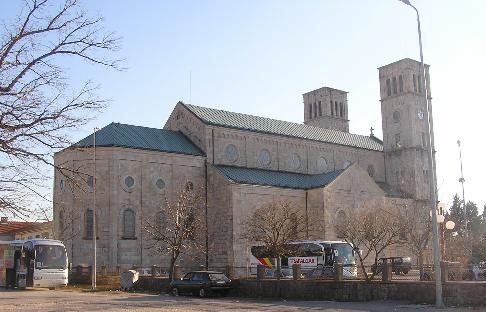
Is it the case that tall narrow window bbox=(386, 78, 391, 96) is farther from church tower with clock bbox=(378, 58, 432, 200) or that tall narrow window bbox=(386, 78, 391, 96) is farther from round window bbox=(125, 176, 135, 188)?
round window bbox=(125, 176, 135, 188)

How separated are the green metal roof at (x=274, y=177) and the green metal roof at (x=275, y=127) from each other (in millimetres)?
4900

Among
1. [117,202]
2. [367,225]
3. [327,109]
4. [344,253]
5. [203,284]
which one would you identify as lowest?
[203,284]

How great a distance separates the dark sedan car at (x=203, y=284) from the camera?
1293 inches

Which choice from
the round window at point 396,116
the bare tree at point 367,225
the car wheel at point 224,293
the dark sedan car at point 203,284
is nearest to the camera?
the dark sedan car at point 203,284

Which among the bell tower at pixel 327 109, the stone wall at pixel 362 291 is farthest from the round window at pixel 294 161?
the stone wall at pixel 362 291

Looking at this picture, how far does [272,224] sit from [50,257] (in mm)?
17729

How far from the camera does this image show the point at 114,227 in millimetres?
48094

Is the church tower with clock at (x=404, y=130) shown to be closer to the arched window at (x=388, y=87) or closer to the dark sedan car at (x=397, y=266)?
the arched window at (x=388, y=87)

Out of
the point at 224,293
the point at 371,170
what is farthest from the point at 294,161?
the point at 224,293

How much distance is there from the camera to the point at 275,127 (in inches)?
2566

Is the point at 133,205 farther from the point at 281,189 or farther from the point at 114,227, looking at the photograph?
the point at 281,189

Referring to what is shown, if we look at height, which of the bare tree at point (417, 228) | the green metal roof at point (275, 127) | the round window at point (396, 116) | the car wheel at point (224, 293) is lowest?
the car wheel at point (224, 293)

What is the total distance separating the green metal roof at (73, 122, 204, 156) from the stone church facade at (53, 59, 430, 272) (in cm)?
12

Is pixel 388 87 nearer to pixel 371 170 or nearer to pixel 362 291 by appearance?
pixel 371 170
